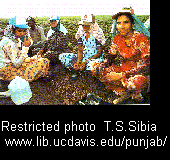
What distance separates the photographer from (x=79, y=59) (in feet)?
15.8

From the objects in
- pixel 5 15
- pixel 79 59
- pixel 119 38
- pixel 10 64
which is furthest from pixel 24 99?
pixel 119 38

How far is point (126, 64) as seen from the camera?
14.6 ft

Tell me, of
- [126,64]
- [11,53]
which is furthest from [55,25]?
[126,64]

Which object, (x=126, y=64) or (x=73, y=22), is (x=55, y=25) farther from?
(x=126, y=64)

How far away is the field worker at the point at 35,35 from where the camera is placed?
5207 millimetres

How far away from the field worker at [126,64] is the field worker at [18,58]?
958mm

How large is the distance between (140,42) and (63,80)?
53.1 inches

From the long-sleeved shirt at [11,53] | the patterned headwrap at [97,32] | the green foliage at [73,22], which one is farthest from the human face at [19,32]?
the patterned headwrap at [97,32]

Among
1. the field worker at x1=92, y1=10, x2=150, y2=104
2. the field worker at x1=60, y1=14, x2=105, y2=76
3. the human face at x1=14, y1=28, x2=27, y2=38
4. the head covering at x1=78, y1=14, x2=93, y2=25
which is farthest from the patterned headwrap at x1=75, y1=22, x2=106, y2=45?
the human face at x1=14, y1=28, x2=27, y2=38

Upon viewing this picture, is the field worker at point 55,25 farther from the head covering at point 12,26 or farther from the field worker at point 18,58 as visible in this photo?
the head covering at point 12,26

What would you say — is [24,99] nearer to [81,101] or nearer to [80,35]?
[81,101]

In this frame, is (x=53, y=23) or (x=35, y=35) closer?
(x=53, y=23)

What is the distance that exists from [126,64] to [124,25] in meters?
0.58

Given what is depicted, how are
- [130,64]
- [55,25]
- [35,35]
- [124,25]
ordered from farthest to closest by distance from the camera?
[35,35]
[55,25]
[130,64]
[124,25]
